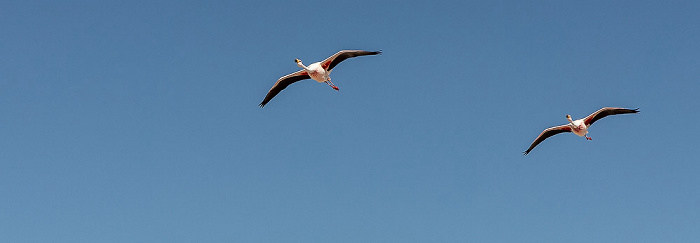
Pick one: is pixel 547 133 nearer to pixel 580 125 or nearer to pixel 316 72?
pixel 580 125

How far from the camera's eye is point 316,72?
47.8m

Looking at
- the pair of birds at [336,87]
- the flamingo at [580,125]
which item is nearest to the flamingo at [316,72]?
the pair of birds at [336,87]

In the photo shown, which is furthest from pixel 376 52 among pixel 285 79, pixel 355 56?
pixel 285 79

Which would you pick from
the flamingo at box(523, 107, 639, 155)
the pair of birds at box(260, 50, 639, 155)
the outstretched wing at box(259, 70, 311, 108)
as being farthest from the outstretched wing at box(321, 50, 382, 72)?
the flamingo at box(523, 107, 639, 155)

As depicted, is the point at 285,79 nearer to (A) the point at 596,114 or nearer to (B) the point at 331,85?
(B) the point at 331,85

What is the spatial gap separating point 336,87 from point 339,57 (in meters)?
2.78

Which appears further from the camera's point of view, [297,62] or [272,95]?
[272,95]

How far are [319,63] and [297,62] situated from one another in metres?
1.90

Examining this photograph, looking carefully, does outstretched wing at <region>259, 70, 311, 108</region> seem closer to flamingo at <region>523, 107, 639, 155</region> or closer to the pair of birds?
the pair of birds

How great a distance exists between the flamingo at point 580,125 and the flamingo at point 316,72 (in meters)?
20.2

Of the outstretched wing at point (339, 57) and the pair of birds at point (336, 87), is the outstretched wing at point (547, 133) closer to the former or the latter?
the pair of birds at point (336, 87)

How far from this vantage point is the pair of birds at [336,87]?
4650cm

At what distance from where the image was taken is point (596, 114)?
55.8 meters

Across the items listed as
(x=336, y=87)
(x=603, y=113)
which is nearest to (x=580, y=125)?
(x=603, y=113)
